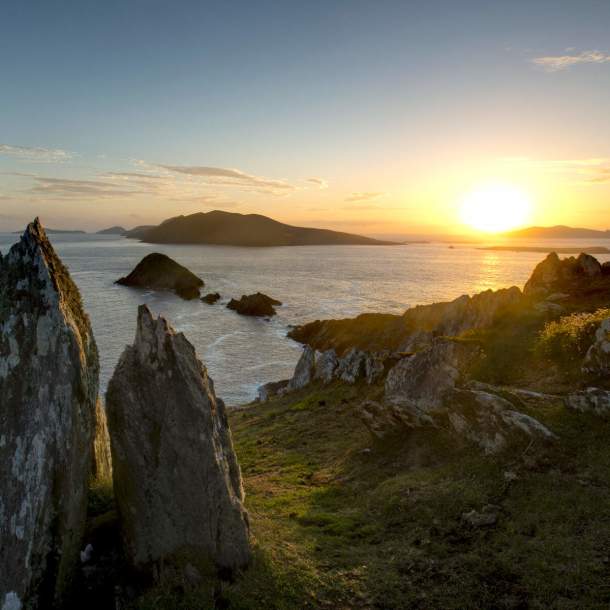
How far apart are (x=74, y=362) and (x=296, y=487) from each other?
38.6 feet

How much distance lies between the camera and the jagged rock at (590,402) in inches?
704

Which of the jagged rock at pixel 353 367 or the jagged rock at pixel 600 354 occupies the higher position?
the jagged rock at pixel 600 354

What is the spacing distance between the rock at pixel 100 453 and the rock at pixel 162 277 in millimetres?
113183

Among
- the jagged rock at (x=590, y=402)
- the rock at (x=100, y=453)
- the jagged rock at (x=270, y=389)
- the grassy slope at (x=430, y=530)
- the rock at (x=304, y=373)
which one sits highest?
the jagged rock at (x=590, y=402)

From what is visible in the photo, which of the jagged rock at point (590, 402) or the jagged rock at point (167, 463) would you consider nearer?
the jagged rock at point (167, 463)

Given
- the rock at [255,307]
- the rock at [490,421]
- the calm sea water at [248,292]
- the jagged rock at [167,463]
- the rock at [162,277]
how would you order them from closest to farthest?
the jagged rock at [167,463], the rock at [490,421], the calm sea water at [248,292], the rock at [255,307], the rock at [162,277]

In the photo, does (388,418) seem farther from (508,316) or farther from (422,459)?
(508,316)

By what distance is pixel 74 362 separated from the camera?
38.0ft

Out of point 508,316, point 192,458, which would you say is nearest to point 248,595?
point 192,458

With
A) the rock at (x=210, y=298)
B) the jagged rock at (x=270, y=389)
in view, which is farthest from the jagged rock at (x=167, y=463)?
the rock at (x=210, y=298)

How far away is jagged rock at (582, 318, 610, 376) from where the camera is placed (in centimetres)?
2162

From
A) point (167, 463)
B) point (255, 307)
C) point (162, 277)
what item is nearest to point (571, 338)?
point (167, 463)

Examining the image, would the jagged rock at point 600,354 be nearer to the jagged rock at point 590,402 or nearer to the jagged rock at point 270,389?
the jagged rock at point 590,402

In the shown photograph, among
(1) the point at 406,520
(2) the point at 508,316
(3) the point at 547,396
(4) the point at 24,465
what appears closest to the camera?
(4) the point at 24,465
